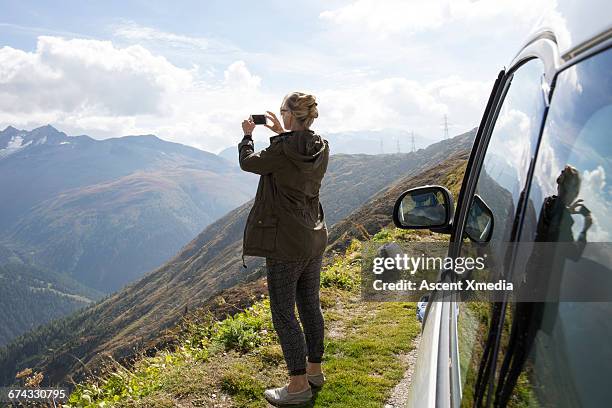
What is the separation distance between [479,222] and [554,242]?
1077 mm

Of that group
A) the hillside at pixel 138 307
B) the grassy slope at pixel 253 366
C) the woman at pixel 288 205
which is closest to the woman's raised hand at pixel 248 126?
the woman at pixel 288 205

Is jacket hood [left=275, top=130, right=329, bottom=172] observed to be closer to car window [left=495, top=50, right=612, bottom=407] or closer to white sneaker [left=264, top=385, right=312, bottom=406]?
white sneaker [left=264, top=385, right=312, bottom=406]

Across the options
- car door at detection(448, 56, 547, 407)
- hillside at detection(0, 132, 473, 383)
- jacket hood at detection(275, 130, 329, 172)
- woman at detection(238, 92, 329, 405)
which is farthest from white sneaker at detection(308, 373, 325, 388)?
hillside at detection(0, 132, 473, 383)

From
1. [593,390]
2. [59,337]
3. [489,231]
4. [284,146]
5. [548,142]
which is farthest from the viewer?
[59,337]

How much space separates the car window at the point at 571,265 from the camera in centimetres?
91

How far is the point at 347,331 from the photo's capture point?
721cm

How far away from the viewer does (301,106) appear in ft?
12.2

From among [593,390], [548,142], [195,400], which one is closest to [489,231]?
[548,142]

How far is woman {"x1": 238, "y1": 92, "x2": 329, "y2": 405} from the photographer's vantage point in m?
3.64

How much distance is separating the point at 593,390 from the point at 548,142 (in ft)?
2.03

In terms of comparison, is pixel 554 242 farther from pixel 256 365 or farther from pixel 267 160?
pixel 256 365

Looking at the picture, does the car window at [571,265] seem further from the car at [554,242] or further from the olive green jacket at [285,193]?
the olive green jacket at [285,193]

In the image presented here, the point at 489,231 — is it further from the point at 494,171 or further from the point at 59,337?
the point at 59,337

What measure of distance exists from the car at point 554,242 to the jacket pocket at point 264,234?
6.77ft
